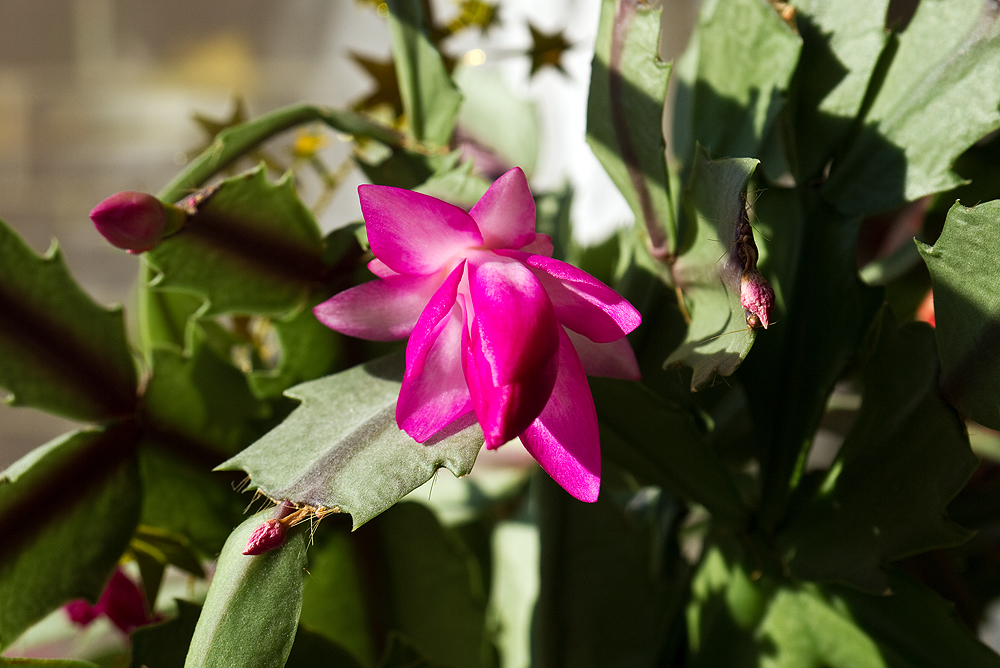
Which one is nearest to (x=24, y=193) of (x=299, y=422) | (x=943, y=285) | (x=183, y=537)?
(x=183, y=537)

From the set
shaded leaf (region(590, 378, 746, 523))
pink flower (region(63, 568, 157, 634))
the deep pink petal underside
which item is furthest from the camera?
pink flower (region(63, 568, 157, 634))

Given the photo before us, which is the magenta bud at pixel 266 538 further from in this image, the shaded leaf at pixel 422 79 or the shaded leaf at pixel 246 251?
the shaded leaf at pixel 422 79

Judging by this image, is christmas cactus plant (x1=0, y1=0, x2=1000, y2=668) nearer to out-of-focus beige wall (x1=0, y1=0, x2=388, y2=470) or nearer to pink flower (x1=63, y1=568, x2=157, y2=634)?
pink flower (x1=63, y1=568, x2=157, y2=634)

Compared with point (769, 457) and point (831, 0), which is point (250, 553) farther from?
point (831, 0)

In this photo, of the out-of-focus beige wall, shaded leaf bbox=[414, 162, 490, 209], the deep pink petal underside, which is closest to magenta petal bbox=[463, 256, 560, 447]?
the deep pink petal underside

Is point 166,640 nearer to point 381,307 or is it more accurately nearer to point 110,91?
point 381,307

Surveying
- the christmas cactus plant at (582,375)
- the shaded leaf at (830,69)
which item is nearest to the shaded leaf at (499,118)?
the christmas cactus plant at (582,375)

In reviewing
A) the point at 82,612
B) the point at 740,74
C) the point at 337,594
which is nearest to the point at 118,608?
the point at 82,612
